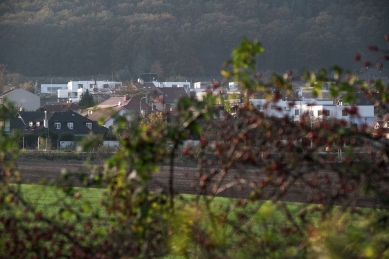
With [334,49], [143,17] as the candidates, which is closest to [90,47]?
[143,17]

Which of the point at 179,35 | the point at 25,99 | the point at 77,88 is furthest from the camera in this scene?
the point at 179,35

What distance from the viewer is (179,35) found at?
436ft

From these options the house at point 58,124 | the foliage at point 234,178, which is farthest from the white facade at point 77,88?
the foliage at point 234,178

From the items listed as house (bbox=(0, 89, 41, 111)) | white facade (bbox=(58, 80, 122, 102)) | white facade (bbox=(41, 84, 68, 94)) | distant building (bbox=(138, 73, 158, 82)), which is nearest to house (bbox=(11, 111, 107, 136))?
house (bbox=(0, 89, 41, 111))

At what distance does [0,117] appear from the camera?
371 centimetres

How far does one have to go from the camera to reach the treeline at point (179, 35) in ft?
402

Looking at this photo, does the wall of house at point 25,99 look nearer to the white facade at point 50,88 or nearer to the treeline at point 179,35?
the white facade at point 50,88

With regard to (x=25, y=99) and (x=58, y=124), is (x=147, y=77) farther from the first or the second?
(x=58, y=124)

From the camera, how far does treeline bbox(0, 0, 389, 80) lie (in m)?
123

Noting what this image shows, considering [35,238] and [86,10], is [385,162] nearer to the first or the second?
[35,238]

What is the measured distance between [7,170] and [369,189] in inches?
68.4

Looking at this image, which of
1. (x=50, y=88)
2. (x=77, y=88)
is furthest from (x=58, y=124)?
(x=50, y=88)

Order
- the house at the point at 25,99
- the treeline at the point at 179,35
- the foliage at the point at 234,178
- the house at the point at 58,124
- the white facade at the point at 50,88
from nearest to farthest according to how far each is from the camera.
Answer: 1. the foliage at the point at 234,178
2. the house at the point at 58,124
3. the house at the point at 25,99
4. the white facade at the point at 50,88
5. the treeline at the point at 179,35

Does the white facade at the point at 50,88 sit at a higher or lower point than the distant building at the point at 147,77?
lower
